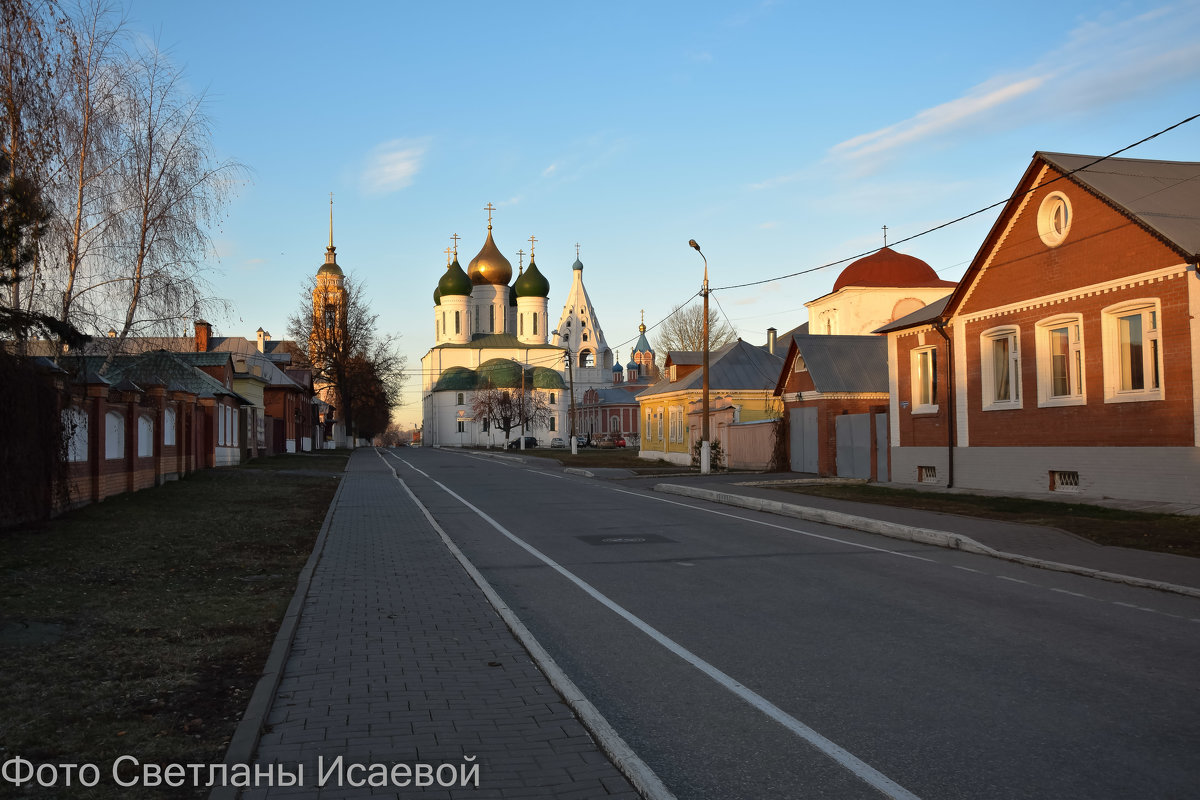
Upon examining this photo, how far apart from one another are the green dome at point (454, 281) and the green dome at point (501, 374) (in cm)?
1175

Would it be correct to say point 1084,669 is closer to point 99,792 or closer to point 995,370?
point 99,792

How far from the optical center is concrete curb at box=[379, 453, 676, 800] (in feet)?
14.2

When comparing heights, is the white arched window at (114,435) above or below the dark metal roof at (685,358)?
below

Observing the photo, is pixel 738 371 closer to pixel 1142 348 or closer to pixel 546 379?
pixel 1142 348

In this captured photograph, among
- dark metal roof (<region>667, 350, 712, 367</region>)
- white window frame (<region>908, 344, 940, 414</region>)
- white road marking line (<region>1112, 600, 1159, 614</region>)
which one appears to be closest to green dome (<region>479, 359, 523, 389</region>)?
dark metal roof (<region>667, 350, 712, 367</region>)

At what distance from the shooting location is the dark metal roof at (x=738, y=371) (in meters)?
41.4

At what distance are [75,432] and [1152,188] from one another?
2136cm

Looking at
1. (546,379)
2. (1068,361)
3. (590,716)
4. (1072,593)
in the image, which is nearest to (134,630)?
(590,716)

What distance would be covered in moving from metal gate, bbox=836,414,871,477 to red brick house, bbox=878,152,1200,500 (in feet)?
10.1

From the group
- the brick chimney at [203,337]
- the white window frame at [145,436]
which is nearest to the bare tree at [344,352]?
the brick chimney at [203,337]

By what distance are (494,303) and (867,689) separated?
11236 cm

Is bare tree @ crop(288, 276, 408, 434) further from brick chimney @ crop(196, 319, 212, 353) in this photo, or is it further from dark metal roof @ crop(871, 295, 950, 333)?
dark metal roof @ crop(871, 295, 950, 333)

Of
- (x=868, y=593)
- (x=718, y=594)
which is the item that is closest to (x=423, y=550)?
(x=718, y=594)

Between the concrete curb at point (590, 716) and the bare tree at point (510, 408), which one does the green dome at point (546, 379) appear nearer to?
the bare tree at point (510, 408)
